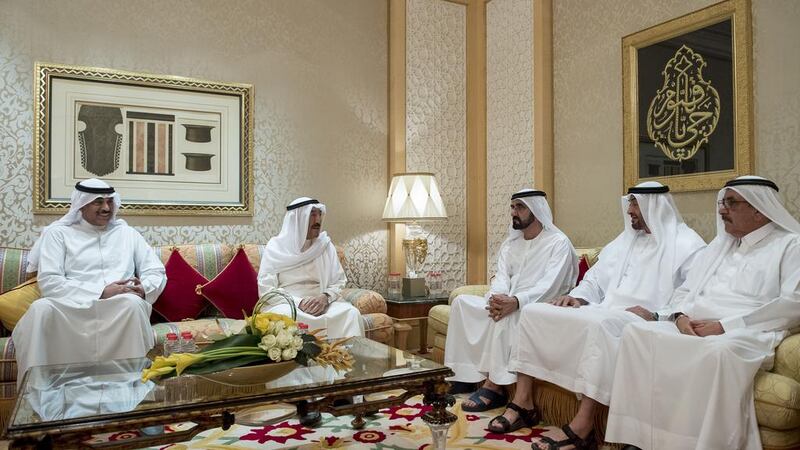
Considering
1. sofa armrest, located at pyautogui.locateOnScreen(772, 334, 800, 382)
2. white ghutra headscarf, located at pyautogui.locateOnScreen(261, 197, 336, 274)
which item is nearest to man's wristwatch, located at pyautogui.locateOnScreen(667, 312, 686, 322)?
sofa armrest, located at pyautogui.locateOnScreen(772, 334, 800, 382)

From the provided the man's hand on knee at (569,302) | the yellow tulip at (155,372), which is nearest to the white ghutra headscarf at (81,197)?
the yellow tulip at (155,372)

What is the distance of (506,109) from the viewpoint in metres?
5.49

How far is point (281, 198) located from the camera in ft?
16.6

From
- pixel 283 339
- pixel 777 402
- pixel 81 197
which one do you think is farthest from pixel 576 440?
pixel 81 197

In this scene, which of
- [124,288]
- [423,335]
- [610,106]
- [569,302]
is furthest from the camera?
[423,335]

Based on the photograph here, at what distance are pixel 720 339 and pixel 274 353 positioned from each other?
187cm

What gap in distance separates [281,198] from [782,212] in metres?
3.53

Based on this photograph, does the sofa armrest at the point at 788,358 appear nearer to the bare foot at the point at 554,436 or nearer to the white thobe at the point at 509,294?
the bare foot at the point at 554,436

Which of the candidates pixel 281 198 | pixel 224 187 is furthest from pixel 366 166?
pixel 224 187

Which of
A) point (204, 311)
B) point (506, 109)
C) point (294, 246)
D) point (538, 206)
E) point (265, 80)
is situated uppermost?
point (265, 80)

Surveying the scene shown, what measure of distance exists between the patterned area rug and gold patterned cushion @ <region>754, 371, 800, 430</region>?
111 cm

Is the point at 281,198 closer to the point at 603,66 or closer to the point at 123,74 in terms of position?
the point at 123,74

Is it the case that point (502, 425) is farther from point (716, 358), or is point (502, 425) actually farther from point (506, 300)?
point (716, 358)

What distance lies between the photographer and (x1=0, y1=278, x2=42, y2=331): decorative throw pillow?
3510 millimetres
